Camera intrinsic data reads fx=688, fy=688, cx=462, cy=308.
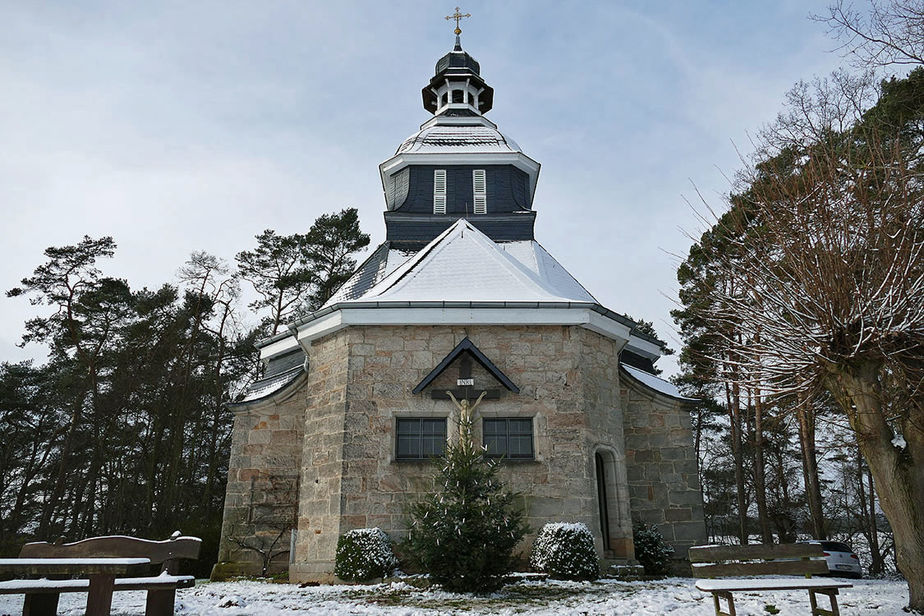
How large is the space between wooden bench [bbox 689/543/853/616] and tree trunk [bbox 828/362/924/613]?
3.44 ft

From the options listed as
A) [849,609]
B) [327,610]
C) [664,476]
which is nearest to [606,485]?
[664,476]

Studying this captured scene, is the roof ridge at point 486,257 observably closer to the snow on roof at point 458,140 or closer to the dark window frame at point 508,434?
the dark window frame at point 508,434

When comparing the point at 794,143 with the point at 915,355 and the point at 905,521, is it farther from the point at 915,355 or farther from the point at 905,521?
the point at 905,521

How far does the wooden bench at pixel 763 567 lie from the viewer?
19.4 ft

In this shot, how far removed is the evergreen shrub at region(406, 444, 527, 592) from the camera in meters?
8.39

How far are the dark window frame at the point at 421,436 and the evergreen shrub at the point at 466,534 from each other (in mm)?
2361

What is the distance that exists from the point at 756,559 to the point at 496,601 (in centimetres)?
286

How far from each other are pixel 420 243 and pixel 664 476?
301 inches

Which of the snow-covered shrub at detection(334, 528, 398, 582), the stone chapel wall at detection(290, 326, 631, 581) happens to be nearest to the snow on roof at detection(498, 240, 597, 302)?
the stone chapel wall at detection(290, 326, 631, 581)

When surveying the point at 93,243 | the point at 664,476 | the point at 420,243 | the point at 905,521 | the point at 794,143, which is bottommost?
the point at 905,521

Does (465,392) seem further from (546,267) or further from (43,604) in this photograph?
(43,604)

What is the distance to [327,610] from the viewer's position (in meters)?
7.35

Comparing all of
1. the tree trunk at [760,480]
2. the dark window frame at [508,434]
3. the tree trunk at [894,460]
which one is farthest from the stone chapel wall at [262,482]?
the tree trunk at [760,480]

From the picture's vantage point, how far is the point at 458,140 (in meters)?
18.7
